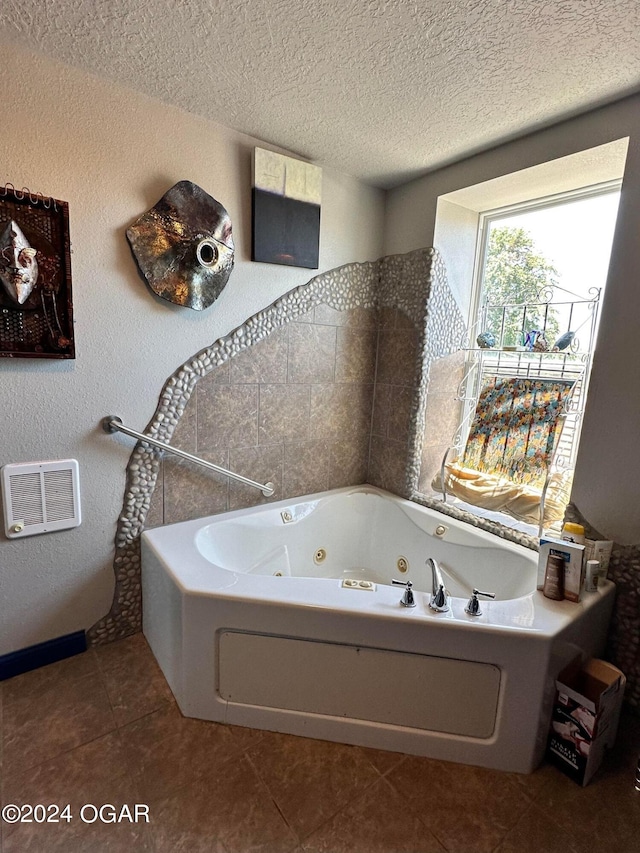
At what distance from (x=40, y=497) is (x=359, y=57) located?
6.36 ft

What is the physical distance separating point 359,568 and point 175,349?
157 centimetres

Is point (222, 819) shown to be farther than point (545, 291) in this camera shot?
No

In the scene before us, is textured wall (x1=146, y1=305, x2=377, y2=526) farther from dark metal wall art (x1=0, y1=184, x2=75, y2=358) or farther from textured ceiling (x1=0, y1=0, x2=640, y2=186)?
textured ceiling (x1=0, y1=0, x2=640, y2=186)

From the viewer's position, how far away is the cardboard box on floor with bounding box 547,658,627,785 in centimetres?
131

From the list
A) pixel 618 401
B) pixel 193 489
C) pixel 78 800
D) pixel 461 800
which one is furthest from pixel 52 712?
pixel 618 401

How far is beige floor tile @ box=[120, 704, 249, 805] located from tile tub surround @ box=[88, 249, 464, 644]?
1.82 feet

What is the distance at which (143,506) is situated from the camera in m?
1.89

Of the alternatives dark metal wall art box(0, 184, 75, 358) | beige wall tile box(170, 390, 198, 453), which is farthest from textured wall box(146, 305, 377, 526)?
dark metal wall art box(0, 184, 75, 358)

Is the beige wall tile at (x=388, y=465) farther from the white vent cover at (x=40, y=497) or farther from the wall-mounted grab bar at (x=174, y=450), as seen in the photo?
the white vent cover at (x=40, y=497)

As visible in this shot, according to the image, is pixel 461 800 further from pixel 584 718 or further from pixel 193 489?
pixel 193 489

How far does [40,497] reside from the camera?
5.35 feet

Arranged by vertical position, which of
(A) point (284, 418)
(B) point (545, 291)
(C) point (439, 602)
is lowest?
(C) point (439, 602)

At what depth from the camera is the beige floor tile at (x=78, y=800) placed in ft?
3.70

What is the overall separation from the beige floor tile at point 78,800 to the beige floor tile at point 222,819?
0.07 metres
